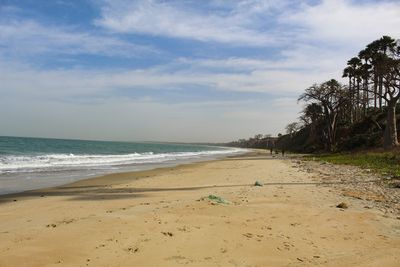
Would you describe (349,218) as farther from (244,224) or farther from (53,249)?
(53,249)

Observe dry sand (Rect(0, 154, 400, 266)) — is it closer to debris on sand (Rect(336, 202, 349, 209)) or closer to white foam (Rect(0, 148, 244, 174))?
debris on sand (Rect(336, 202, 349, 209))

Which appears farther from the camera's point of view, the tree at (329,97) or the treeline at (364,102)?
the tree at (329,97)

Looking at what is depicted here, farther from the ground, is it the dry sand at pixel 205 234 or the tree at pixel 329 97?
the tree at pixel 329 97

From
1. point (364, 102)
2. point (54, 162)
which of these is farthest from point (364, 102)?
point (54, 162)

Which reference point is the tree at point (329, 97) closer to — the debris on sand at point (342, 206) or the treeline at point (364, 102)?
the treeline at point (364, 102)

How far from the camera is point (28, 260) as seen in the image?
515 centimetres

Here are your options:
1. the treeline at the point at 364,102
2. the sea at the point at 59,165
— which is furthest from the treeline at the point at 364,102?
the sea at the point at 59,165

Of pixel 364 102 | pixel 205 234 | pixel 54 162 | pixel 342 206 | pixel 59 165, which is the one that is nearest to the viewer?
pixel 205 234

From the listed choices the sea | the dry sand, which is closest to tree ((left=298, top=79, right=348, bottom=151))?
the sea

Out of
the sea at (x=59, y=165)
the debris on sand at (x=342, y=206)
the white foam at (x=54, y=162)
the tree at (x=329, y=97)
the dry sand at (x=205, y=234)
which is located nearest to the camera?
the dry sand at (x=205, y=234)

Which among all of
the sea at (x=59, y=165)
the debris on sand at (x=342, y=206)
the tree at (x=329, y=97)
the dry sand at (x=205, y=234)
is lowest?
the sea at (x=59, y=165)

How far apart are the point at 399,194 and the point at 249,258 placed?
7525 millimetres

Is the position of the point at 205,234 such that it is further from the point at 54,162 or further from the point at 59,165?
Answer: the point at 54,162

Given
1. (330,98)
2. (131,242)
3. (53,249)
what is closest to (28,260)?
(53,249)
